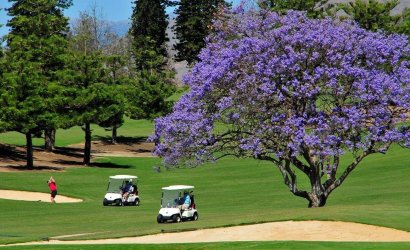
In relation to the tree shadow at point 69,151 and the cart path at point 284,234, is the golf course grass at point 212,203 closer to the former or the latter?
the cart path at point 284,234

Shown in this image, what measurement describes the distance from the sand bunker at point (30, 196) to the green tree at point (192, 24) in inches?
3093

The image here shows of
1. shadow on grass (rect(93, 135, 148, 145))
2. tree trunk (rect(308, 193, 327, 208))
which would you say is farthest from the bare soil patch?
tree trunk (rect(308, 193, 327, 208))

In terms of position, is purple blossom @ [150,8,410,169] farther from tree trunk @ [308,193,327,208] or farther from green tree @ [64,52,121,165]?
green tree @ [64,52,121,165]

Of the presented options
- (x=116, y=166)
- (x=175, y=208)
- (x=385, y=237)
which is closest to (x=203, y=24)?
(x=116, y=166)

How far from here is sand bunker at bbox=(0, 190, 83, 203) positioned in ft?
172

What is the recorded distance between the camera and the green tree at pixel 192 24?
13125 cm

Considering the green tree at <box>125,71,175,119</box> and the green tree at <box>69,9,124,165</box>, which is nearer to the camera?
the green tree at <box>69,9,124,165</box>

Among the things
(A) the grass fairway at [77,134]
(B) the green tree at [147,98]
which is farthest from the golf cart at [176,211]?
(A) the grass fairway at [77,134]

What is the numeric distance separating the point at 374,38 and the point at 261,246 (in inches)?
614

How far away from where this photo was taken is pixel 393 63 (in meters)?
35.3

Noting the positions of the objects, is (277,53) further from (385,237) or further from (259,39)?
(385,237)

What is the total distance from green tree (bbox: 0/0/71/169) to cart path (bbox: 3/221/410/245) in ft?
125

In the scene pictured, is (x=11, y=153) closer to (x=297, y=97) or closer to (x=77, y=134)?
(x=77, y=134)

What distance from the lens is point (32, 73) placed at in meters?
70.3
